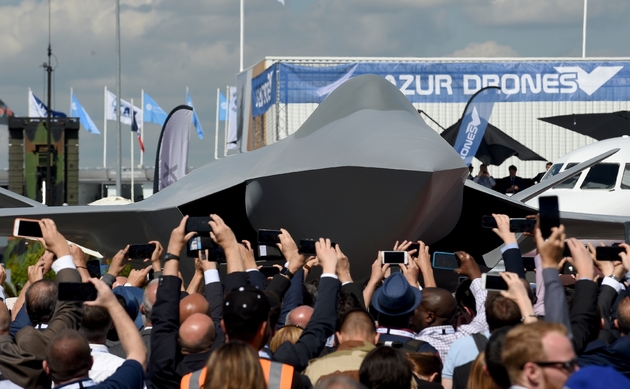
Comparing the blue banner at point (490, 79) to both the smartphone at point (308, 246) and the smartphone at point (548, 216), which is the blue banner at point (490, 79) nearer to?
the smartphone at point (308, 246)

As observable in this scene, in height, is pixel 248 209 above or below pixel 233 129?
Result: below

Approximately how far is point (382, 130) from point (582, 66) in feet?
77.3

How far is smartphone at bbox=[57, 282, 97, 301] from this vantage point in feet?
12.8

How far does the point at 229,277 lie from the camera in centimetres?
482

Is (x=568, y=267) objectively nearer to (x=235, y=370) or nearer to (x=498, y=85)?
(x=235, y=370)

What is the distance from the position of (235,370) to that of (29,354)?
1.71 metres

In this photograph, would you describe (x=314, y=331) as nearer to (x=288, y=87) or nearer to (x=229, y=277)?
(x=229, y=277)

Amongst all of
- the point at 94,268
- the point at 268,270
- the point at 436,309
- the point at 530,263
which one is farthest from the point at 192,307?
the point at 530,263

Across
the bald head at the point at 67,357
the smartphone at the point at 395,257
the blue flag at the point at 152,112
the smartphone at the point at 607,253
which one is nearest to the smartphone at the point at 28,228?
the bald head at the point at 67,357

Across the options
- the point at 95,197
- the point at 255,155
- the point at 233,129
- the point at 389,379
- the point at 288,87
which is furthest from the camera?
the point at 95,197

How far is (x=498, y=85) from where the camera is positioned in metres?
29.0

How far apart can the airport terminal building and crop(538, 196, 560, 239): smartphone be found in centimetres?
2499

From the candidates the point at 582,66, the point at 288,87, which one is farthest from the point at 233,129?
the point at 582,66

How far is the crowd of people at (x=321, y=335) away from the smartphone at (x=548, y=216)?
2.0 inches
